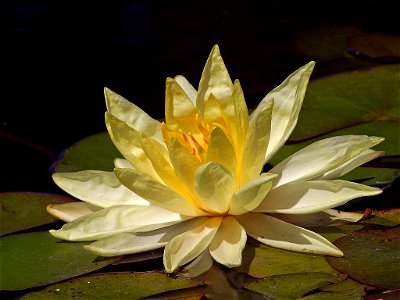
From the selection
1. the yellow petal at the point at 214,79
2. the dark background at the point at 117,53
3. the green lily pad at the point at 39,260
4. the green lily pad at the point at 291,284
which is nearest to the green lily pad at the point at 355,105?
the dark background at the point at 117,53

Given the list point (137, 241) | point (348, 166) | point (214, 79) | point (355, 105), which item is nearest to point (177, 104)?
point (214, 79)

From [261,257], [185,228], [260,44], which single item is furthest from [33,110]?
[261,257]

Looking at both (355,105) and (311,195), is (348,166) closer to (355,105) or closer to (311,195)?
(311,195)

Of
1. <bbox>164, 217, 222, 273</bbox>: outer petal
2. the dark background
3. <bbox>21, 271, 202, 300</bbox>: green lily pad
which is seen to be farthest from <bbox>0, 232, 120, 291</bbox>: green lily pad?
the dark background

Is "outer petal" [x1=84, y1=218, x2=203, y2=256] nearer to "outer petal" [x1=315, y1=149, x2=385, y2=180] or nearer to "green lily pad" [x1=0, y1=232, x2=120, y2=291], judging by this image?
"green lily pad" [x1=0, y1=232, x2=120, y2=291]

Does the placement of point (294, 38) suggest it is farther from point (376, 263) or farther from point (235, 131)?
point (376, 263)

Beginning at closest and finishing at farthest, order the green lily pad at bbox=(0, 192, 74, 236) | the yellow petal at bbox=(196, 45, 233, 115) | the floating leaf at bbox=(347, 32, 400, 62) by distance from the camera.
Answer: the yellow petal at bbox=(196, 45, 233, 115) < the green lily pad at bbox=(0, 192, 74, 236) < the floating leaf at bbox=(347, 32, 400, 62)

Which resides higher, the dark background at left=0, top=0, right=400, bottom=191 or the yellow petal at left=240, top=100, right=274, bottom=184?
the yellow petal at left=240, top=100, right=274, bottom=184


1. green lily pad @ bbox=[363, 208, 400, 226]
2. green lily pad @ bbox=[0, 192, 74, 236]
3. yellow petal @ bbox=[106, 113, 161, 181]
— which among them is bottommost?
green lily pad @ bbox=[0, 192, 74, 236]
